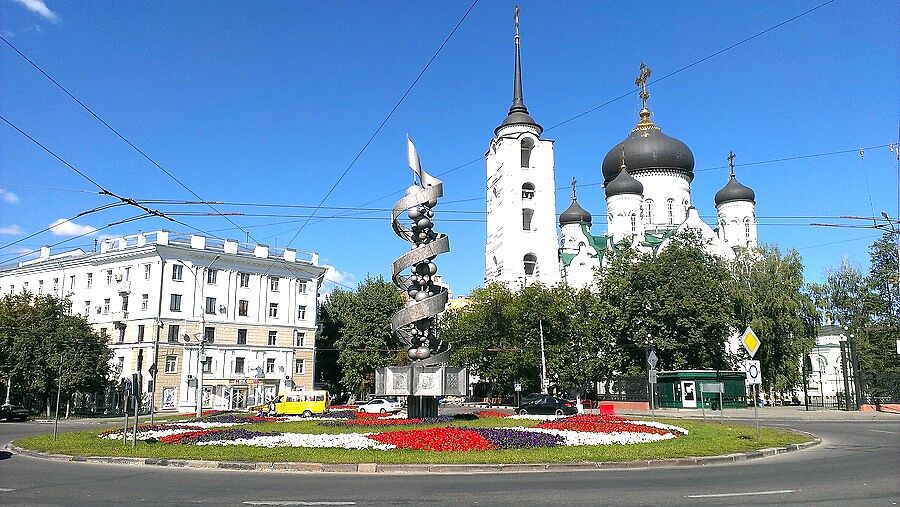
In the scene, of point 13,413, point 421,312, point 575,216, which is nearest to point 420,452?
point 421,312

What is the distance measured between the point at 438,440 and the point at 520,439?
2.21 metres

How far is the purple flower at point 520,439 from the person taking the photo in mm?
18125

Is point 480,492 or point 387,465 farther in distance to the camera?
point 387,465

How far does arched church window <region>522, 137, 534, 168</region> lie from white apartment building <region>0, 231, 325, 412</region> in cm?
2373

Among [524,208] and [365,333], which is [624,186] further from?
[365,333]

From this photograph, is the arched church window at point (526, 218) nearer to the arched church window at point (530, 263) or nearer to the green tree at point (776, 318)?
the arched church window at point (530, 263)

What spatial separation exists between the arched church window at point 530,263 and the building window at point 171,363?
112 feet

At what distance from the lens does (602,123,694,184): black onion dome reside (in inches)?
3091

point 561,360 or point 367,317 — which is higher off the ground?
point 367,317

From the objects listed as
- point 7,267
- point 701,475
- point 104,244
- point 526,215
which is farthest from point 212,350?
point 701,475

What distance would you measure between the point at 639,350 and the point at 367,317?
25233 mm

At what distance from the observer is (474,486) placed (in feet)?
42.3

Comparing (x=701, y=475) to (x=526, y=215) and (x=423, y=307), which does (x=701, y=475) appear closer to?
(x=423, y=307)

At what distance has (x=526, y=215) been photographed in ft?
239
